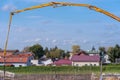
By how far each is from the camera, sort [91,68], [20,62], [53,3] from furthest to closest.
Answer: [20,62] < [91,68] < [53,3]

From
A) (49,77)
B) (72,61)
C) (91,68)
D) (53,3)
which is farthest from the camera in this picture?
(72,61)

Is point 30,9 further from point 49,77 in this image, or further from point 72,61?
point 72,61

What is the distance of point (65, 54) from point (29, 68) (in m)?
70.4

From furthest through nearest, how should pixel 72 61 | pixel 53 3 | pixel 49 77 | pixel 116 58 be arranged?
1. pixel 116 58
2. pixel 72 61
3. pixel 49 77
4. pixel 53 3

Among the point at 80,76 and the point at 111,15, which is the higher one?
the point at 111,15

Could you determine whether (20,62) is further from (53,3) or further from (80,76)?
(53,3)

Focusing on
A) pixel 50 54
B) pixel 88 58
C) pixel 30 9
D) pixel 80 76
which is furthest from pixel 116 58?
pixel 30 9

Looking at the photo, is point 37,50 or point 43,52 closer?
point 37,50

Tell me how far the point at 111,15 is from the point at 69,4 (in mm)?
3312

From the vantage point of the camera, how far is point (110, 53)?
102 metres

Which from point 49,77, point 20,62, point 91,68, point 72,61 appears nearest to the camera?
point 49,77

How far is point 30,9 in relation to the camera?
119 feet

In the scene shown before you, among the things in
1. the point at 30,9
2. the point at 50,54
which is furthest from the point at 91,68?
the point at 50,54

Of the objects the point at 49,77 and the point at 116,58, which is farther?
the point at 116,58
